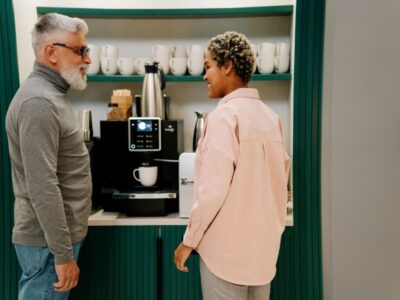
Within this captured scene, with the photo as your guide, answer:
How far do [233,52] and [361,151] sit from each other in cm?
97

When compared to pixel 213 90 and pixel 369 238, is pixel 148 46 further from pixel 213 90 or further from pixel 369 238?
pixel 369 238

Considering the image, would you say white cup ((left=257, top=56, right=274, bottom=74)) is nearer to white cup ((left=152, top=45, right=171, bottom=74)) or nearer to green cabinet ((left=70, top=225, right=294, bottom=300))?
white cup ((left=152, top=45, right=171, bottom=74))

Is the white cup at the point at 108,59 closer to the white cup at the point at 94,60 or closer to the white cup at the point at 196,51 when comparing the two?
the white cup at the point at 94,60

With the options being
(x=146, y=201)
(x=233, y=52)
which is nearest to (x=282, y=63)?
(x=233, y=52)

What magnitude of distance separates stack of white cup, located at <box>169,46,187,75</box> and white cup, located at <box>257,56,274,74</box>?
414mm

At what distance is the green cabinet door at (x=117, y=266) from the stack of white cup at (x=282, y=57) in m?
1.12

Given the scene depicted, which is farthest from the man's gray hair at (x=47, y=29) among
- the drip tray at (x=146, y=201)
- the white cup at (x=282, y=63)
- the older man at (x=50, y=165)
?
the white cup at (x=282, y=63)

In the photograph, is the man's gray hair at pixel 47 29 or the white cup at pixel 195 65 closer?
the man's gray hair at pixel 47 29

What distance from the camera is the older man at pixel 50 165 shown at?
1.32 m

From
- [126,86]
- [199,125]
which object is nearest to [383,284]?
[199,125]

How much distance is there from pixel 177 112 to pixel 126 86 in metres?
0.35

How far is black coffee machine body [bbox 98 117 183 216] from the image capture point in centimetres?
204

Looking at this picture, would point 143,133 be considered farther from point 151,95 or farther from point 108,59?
point 108,59

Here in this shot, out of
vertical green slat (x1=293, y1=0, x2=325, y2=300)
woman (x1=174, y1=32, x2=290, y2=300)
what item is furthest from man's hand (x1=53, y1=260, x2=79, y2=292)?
vertical green slat (x1=293, y1=0, x2=325, y2=300)
